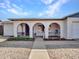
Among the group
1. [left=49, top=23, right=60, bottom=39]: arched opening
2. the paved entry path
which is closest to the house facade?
[left=49, top=23, right=60, bottom=39]: arched opening

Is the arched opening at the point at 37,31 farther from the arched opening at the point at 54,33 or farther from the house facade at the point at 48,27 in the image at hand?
the arched opening at the point at 54,33

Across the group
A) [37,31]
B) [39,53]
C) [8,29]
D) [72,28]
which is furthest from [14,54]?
[37,31]

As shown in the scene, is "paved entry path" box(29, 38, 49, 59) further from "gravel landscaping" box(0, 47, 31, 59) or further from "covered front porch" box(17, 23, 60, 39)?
"covered front porch" box(17, 23, 60, 39)

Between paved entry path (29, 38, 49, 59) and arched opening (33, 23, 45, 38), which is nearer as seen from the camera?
paved entry path (29, 38, 49, 59)

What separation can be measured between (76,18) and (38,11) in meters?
15.5

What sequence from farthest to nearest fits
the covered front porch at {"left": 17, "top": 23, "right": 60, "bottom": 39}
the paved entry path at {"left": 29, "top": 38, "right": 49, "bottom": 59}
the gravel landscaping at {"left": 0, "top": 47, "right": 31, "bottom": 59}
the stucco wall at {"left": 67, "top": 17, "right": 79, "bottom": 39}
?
the covered front porch at {"left": 17, "top": 23, "right": 60, "bottom": 39} < the stucco wall at {"left": 67, "top": 17, "right": 79, "bottom": 39} < the gravel landscaping at {"left": 0, "top": 47, "right": 31, "bottom": 59} < the paved entry path at {"left": 29, "top": 38, "right": 49, "bottom": 59}

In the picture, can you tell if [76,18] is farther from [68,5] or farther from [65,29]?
[68,5]

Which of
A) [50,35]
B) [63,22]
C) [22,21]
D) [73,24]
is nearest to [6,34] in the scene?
[22,21]

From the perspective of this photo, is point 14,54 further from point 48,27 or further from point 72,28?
point 48,27

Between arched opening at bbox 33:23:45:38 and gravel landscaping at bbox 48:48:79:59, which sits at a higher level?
arched opening at bbox 33:23:45:38

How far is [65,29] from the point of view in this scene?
24922 mm

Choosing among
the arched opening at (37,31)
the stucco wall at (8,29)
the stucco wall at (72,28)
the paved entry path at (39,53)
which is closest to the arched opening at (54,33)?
the arched opening at (37,31)

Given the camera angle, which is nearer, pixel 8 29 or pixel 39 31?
pixel 8 29

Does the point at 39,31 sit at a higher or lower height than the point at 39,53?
higher
